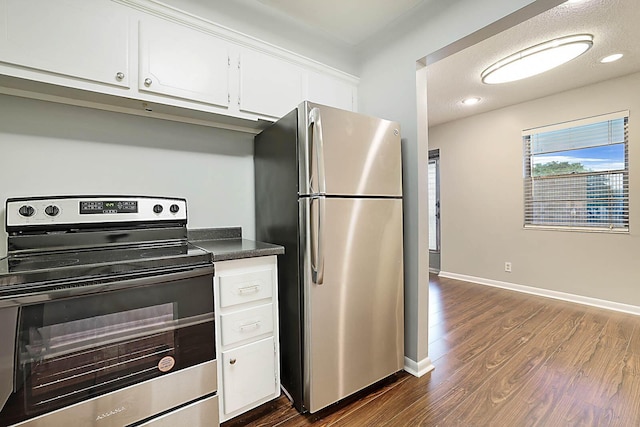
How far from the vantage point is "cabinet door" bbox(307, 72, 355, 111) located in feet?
6.86

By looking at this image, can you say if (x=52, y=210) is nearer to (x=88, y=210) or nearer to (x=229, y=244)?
(x=88, y=210)

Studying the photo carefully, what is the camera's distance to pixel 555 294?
→ 3492 mm

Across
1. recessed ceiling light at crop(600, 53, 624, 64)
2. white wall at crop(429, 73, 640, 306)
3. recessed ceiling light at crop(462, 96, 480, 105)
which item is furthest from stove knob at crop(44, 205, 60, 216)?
white wall at crop(429, 73, 640, 306)

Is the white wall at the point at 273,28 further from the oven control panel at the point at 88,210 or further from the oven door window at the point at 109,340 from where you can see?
the oven door window at the point at 109,340

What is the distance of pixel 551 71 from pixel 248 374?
3.82 meters

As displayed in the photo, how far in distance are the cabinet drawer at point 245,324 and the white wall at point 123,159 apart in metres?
0.76

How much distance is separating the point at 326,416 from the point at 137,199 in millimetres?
1576

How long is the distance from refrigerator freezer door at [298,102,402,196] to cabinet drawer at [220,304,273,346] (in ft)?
2.26

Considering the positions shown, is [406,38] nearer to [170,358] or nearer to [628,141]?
[170,358]

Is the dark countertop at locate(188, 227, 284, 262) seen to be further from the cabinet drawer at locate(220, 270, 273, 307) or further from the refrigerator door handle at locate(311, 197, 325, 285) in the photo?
the refrigerator door handle at locate(311, 197, 325, 285)

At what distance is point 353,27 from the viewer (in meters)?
2.14

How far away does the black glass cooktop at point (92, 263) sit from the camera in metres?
0.98

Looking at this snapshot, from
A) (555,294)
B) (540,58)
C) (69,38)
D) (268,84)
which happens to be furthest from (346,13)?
(555,294)

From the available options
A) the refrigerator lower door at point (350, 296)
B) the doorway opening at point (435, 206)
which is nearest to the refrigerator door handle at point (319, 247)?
the refrigerator lower door at point (350, 296)
